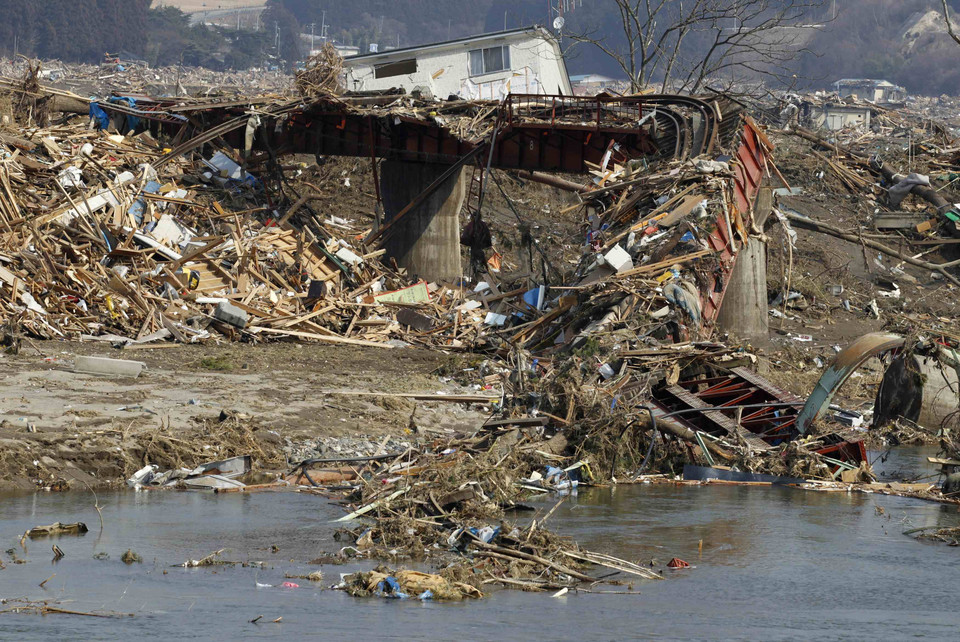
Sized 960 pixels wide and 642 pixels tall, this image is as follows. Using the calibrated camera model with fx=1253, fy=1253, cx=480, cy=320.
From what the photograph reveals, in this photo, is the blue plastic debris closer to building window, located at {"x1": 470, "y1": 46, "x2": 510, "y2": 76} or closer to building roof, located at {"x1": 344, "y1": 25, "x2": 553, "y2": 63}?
building roof, located at {"x1": 344, "y1": 25, "x2": 553, "y2": 63}

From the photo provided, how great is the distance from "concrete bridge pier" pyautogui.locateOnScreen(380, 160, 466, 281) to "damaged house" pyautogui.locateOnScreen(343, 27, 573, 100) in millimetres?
15851

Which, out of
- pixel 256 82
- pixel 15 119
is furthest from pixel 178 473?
pixel 256 82

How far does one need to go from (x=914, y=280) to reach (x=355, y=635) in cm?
2423

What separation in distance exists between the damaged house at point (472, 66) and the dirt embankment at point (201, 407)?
2399 centimetres

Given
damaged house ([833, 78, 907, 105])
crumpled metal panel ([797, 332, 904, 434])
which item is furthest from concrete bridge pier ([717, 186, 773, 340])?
damaged house ([833, 78, 907, 105])

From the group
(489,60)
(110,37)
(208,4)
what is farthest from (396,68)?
(208,4)

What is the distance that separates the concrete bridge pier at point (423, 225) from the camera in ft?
85.9

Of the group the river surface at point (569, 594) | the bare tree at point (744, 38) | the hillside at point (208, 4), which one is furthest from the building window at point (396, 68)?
the hillside at point (208, 4)

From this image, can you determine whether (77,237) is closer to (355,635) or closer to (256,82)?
(355,635)

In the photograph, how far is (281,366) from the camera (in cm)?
1744

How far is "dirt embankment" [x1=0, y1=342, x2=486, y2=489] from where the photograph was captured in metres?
11.9

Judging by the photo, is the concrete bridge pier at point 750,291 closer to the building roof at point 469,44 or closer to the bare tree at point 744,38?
the bare tree at point 744,38

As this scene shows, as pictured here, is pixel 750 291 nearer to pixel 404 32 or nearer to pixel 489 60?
pixel 489 60

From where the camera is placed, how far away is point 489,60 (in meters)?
42.0
